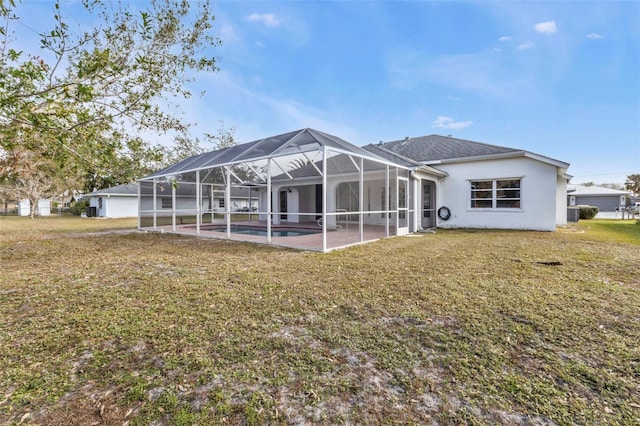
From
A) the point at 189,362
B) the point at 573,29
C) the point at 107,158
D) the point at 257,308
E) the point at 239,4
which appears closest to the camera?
the point at 189,362

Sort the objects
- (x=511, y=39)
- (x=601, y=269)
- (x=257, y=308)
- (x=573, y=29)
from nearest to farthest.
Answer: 1. (x=257, y=308)
2. (x=601, y=269)
3. (x=573, y=29)
4. (x=511, y=39)

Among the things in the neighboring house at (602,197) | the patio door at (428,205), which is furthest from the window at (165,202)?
the neighboring house at (602,197)

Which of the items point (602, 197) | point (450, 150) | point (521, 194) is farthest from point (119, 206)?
Result: point (602, 197)

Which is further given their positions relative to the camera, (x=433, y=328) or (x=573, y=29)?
(x=573, y=29)

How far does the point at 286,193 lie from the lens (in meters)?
18.0

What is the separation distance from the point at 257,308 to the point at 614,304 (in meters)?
4.48

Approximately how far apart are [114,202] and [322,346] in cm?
3079

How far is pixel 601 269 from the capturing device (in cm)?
527

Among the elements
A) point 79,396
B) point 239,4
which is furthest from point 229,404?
point 239,4

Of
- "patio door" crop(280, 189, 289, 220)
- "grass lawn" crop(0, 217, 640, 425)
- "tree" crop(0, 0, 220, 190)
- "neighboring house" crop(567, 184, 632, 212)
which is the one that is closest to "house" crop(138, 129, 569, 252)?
"patio door" crop(280, 189, 289, 220)

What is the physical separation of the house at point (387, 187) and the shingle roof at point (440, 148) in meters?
0.05

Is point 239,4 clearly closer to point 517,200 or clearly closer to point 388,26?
point 388,26

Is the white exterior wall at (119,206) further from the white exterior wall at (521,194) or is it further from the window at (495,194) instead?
the window at (495,194)

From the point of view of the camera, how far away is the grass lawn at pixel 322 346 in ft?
6.03
